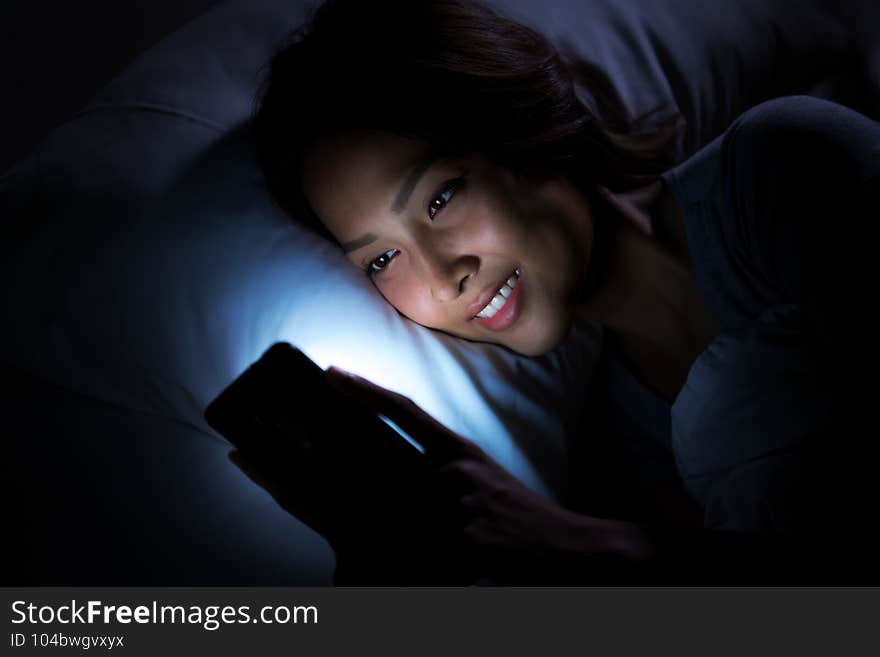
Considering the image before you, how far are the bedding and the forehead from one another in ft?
0.28

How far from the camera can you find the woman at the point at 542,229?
764 millimetres

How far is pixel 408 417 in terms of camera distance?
0.80 metres

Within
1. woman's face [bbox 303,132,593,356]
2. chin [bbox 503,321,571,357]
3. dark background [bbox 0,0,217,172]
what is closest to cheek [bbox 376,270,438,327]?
woman's face [bbox 303,132,593,356]

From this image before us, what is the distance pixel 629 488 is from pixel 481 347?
35cm

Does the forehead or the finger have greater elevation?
the forehead

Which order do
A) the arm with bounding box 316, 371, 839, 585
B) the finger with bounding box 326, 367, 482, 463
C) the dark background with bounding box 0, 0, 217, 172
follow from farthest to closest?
the dark background with bounding box 0, 0, 217, 172, the finger with bounding box 326, 367, 482, 463, the arm with bounding box 316, 371, 839, 585

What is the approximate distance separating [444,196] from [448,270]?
85 millimetres

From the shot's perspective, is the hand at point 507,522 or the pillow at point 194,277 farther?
the pillow at point 194,277

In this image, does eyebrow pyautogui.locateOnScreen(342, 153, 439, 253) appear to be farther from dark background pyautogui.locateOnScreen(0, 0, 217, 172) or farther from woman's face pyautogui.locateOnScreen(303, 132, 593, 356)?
dark background pyautogui.locateOnScreen(0, 0, 217, 172)

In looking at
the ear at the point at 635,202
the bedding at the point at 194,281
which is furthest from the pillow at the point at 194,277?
the ear at the point at 635,202

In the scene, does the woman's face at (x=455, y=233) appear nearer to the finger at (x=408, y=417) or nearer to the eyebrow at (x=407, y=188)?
the eyebrow at (x=407, y=188)

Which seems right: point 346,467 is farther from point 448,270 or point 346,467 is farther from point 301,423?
point 448,270

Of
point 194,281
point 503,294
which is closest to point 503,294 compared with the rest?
point 503,294

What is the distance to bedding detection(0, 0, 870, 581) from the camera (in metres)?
0.85
